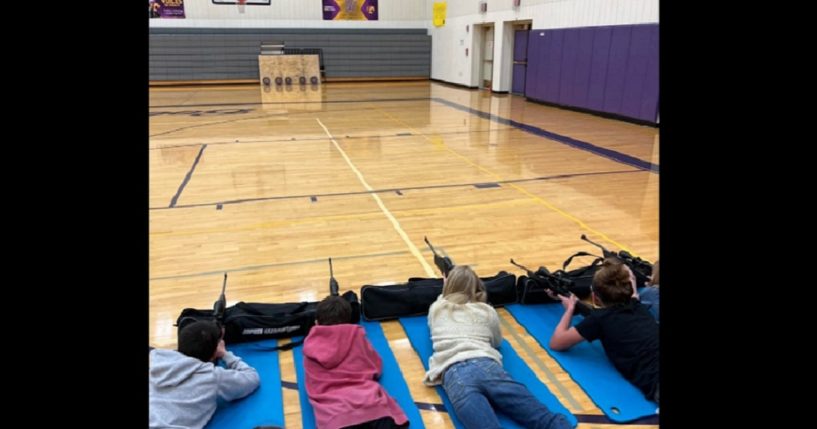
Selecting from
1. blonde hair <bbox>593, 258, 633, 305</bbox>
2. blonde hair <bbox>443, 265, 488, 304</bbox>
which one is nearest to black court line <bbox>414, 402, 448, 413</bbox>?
blonde hair <bbox>443, 265, 488, 304</bbox>

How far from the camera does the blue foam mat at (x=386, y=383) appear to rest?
2680 millimetres

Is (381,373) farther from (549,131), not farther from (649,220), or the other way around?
(549,131)

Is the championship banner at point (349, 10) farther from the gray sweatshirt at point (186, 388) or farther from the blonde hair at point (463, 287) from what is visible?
the gray sweatshirt at point (186, 388)

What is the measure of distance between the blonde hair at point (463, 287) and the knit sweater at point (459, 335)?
0.04 m

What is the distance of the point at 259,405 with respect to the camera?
2789 millimetres

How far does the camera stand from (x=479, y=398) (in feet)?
8.57

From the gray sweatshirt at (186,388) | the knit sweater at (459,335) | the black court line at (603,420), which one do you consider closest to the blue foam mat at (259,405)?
the gray sweatshirt at (186,388)

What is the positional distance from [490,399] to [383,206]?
3616 millimetres

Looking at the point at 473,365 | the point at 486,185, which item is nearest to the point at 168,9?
the point at 486,185

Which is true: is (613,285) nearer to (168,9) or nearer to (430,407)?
(430,407)

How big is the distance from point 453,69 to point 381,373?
19.9 metres
